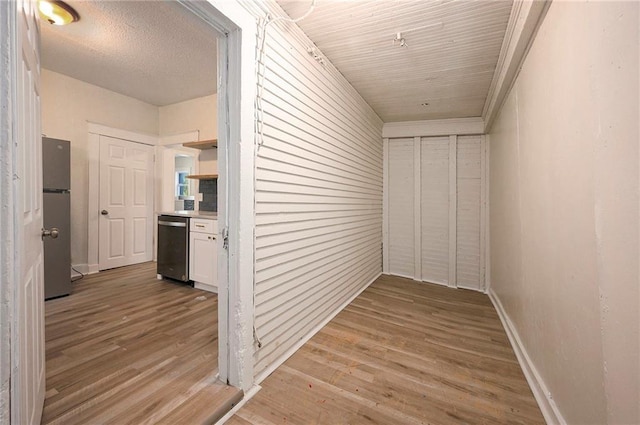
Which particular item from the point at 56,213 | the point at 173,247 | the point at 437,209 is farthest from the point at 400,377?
the point at 56,213

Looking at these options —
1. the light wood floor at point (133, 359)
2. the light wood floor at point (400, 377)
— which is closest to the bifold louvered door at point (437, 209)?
the light wood floor at point (400, 377)

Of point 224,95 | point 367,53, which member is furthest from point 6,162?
point 367,53

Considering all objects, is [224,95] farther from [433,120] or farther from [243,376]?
[433,120]

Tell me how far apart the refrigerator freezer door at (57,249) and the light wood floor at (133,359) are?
0.17 metres

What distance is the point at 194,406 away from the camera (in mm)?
1397

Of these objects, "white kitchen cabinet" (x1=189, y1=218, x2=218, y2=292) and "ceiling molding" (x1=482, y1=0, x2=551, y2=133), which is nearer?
Result: "ceiling molding" (x1=482, y1=0, x2=551, y2=133)

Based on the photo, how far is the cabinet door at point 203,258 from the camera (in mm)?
3113

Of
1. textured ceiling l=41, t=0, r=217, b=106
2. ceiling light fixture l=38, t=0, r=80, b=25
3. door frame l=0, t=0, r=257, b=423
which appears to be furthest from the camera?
textured ceiling l=41, t=0, r=217, b=106

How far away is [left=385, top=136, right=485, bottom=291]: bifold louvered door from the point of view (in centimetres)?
390

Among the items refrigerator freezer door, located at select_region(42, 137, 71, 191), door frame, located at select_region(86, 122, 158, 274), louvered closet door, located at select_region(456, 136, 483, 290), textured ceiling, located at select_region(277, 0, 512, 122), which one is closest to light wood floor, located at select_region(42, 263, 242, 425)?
door frame, located at select_region(86, 122, 158, 274)

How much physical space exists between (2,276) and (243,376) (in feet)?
3.99

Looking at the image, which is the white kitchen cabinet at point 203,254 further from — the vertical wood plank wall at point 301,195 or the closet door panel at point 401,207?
the closet door panel at point 401,207

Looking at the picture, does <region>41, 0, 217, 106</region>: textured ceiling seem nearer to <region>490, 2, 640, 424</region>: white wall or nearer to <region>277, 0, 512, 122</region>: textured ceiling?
<region>277, 0, 512, 122</region>: textured ceiling

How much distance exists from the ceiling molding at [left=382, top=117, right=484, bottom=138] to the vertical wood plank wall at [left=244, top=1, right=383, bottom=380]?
1.15 meters
